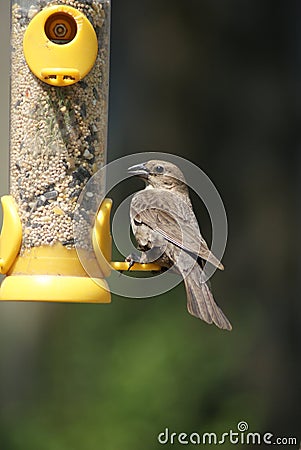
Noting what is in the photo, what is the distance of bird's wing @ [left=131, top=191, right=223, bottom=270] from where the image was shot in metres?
6.34

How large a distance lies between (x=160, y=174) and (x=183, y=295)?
291 cm

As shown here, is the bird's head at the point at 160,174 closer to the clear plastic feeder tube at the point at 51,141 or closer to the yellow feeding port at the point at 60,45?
the clear plastic feeder tube at the point at 51,141

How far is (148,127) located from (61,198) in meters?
4.16

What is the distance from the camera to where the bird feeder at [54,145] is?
632 centimetres

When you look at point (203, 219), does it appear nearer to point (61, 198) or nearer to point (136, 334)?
point (136, 334)

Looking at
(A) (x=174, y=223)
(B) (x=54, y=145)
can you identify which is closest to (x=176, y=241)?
(A) (x=174, y=223)

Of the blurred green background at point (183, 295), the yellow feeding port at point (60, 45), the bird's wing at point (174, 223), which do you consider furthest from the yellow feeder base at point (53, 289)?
the blurred green background at point (183, 295)

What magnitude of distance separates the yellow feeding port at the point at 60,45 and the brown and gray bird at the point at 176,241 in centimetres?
72

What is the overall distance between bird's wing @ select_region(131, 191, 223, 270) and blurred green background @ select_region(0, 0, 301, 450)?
2340mm

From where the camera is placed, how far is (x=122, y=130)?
10.4 m

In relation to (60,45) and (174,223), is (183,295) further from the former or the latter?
(60,45)

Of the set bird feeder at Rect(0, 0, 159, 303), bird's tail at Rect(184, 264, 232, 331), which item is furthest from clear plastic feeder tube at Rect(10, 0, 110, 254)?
bird's tail at Rect(184, 264, 232, 331)

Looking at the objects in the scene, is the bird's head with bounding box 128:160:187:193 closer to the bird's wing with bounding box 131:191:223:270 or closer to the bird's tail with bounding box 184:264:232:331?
the bird's wing with bounding box 131:191:223:270

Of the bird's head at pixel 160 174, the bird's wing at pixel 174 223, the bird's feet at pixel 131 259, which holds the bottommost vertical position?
the bird's feet at pixel 131 259
